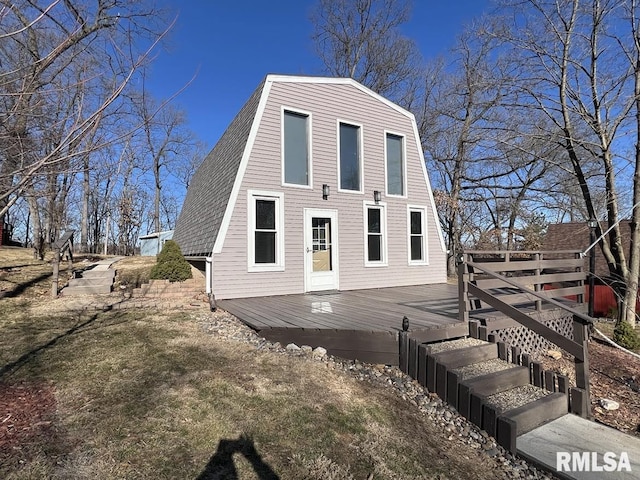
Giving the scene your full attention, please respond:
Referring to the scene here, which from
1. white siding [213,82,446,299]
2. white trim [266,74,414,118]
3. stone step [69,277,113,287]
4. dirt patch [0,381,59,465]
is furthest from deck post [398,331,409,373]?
stone step [69,277,113,287]

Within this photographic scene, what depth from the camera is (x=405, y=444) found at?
3033 millimetres

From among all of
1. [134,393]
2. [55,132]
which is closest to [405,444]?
[134,393]

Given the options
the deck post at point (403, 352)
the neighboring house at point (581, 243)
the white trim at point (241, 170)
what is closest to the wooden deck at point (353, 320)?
the deck post at point (403, 352)

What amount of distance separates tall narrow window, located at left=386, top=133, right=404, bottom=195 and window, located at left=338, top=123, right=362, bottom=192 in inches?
39.7

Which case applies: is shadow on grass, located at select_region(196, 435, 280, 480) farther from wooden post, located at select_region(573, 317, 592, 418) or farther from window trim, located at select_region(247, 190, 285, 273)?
window trim, located at select_region(247, 190, 285, 273)

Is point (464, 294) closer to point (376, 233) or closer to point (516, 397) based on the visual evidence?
point (516, 397)

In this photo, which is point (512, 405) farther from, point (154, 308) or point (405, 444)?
point (154, 308)

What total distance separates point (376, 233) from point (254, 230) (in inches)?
134

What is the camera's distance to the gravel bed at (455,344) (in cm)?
459

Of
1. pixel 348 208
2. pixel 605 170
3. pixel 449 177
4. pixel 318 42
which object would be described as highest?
pixel 318 42

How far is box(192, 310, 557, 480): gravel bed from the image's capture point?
305 centimetres

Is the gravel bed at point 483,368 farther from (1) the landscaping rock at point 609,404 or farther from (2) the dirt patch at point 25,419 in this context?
(2) the dirt patch at point 25,419

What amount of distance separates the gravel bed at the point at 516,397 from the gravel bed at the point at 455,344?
71cm

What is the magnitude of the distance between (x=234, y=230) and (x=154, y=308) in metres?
2.22
